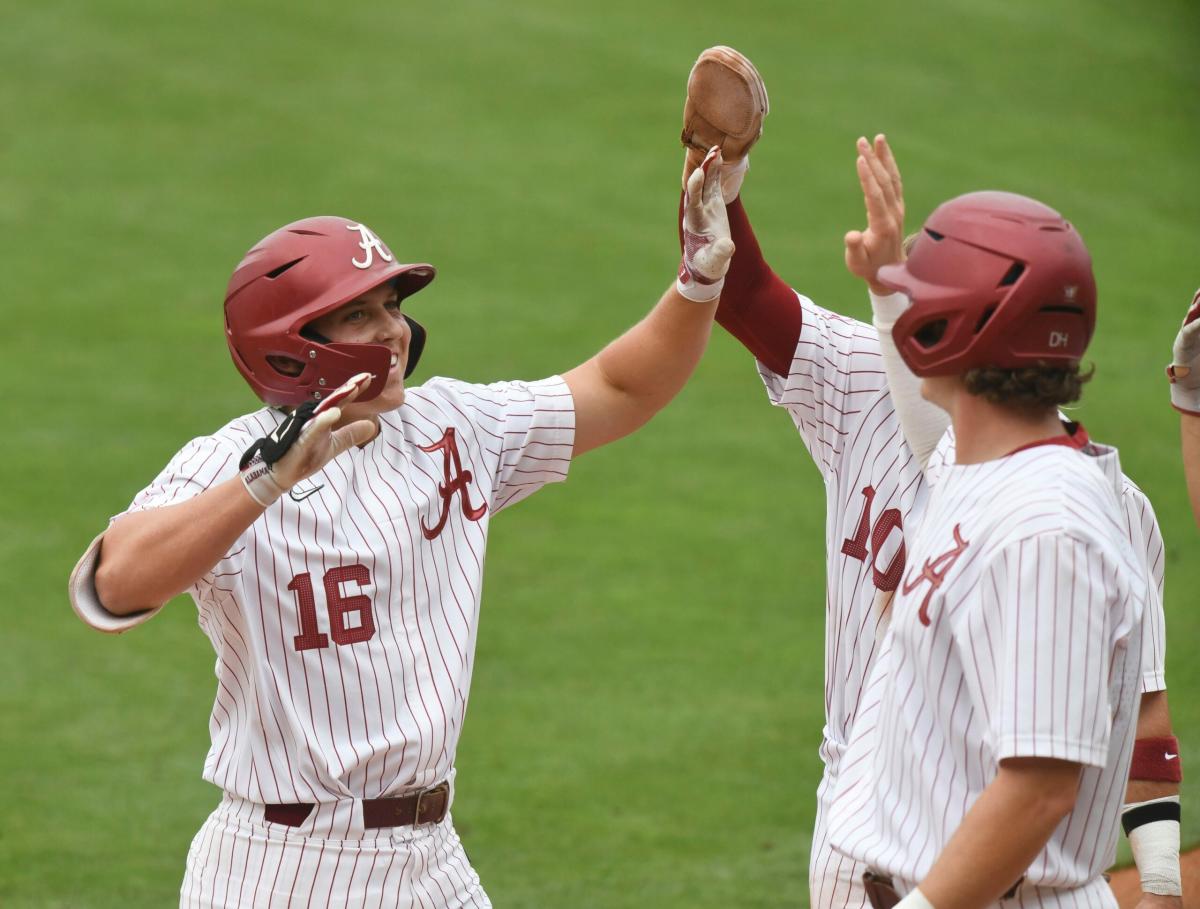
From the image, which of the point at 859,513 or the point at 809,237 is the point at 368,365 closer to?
the point at 859,513

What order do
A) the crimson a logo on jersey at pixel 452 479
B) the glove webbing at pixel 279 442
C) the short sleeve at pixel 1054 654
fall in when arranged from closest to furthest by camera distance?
the short sleeve at pixel 1054 654, the glove webbing at pixel 279 442, the crimson a logo on jersey at pixel 452 479

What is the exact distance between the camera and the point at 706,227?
3.53 m

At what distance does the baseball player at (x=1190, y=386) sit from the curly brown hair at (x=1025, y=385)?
4.46 ft

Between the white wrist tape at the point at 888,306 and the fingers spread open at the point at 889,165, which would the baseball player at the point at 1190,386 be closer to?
the white wrist tape at the point at 888,306

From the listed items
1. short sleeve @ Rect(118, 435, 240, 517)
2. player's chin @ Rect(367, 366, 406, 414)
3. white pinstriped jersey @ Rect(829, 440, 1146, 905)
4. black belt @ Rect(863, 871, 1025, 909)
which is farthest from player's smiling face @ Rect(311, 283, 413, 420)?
black belt @ Rect(863, 871, 1025, 909)

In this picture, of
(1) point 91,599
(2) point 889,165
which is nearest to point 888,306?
(2) point 889,165

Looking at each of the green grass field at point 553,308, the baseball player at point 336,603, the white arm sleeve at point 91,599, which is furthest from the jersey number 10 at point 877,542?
the green grass field at point 553,308

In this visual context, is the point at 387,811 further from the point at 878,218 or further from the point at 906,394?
the point at 878,218

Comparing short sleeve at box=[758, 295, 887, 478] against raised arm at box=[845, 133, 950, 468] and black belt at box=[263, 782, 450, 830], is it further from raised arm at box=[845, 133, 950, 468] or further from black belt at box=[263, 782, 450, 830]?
black belt at box=[263, 782, 450, 830]

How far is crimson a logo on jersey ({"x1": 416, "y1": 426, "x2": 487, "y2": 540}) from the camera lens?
360 centimetres

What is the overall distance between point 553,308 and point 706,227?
34.1ft

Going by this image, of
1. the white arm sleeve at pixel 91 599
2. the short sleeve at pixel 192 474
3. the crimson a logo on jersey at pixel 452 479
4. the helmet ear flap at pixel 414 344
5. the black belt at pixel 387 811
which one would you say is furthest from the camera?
the helmet ear flap at pixel 414 344

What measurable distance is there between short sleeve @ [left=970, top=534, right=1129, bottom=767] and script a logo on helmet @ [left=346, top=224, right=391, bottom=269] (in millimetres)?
1694

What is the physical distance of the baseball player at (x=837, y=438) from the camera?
11.6 ft
